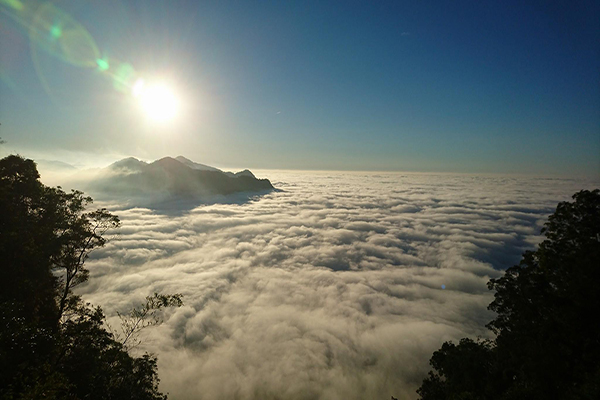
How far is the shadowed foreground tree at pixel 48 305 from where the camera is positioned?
12359 millimetres

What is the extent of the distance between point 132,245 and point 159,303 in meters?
117

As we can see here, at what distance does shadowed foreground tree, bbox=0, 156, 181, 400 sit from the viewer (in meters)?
12.4

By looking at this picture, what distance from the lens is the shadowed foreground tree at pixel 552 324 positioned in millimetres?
12305

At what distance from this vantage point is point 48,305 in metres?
17.9

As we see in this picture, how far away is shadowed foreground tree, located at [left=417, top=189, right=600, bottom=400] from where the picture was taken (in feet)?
40.4

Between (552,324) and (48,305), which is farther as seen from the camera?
(48,305)

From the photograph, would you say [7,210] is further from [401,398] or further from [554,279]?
[401,398]

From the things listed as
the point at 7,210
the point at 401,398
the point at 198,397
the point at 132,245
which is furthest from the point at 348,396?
the point at 132,245

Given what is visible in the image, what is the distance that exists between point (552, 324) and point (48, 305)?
35.6 m

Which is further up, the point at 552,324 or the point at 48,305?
the point at 552,324

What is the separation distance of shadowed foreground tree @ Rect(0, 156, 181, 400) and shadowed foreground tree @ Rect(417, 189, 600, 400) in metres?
22.6

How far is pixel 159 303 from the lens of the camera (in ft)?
Answer: 61.9

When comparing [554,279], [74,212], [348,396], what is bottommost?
[348,396]

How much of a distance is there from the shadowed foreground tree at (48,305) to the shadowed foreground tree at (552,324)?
22636 millimetres
